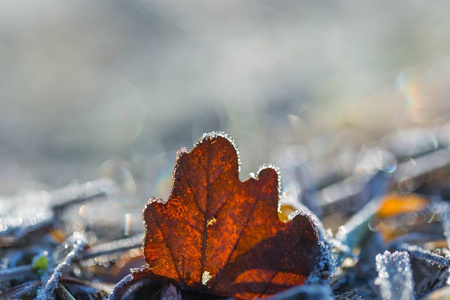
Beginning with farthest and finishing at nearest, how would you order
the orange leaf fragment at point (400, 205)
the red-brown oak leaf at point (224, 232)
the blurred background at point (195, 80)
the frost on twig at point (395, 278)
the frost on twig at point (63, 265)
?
1. the blurred background at point (195, 80)
2. the orange leaf fragment at point (400, 205)
3. the frost on twig at point (63, 265)
4. the red-brown oak leaf at point (224, 232)
5. the frost on twig at point (395, 278)

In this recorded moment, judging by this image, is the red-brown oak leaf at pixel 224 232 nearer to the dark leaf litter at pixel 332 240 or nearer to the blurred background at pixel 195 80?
the dark leaf litter at pixel 332 240

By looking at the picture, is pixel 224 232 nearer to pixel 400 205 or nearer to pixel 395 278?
pixel 395 278

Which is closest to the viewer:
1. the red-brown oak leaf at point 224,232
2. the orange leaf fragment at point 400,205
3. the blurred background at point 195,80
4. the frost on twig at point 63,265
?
the red-brown oak leaf at point 224,232

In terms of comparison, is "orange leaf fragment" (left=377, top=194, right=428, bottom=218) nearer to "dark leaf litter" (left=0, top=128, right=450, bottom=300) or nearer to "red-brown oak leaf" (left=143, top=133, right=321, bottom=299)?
"dark leaf litter" (left=0, top=128, right=450, bottom=300)

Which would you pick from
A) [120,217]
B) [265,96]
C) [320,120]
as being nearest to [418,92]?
[320,120]

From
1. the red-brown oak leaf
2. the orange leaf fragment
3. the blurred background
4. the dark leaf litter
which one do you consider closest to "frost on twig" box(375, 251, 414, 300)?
the dark leaf litter

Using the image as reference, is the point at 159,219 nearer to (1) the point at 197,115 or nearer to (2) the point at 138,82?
(1) the point at 197,115

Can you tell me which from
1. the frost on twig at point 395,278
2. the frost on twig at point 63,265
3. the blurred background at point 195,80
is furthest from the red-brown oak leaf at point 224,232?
the blurred background at point 195,80
